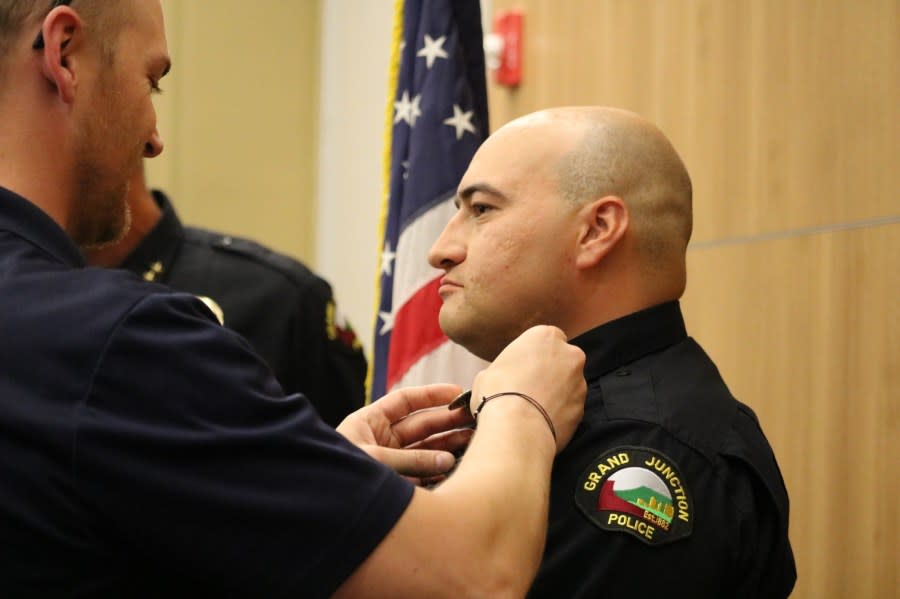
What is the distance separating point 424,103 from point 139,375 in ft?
5.30

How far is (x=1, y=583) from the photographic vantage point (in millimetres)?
1057

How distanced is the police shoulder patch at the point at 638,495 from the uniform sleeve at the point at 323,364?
1475 millimetres

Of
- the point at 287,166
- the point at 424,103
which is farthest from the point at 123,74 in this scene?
the point at 287,166

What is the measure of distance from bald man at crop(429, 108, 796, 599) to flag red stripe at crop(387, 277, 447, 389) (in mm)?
704

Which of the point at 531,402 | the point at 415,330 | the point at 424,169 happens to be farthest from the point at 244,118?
the point at 531,402

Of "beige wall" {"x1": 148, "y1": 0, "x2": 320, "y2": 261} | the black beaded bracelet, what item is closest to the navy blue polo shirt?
the black beaded bracelet

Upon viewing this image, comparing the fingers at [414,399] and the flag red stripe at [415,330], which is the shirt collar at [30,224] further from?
the flag red stripe at [415,330]

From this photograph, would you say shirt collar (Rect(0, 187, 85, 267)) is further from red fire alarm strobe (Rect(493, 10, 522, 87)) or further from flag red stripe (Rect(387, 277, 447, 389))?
red fire alarm strobe (Rect(493, 10, 522, 87))

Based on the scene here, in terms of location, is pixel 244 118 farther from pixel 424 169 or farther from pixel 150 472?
pixel 150 472

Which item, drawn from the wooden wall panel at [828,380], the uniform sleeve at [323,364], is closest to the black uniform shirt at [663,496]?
the wooden wall panel at [828,380]

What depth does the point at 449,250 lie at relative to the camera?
171 centimetres

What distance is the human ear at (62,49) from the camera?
1265 mm

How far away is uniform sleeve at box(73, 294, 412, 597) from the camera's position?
104 cm

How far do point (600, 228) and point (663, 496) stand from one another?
0.44m
